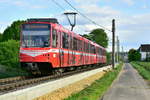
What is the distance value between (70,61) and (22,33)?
656cm

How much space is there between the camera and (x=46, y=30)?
24.6 m

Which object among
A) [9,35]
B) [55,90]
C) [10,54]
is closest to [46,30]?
[55,90]

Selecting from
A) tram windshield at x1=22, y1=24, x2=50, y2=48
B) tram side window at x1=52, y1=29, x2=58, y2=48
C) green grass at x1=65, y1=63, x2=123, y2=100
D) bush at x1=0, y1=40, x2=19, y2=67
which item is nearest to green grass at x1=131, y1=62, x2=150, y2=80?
tram side window at x1=52, y1=29, x2=58, y2=48

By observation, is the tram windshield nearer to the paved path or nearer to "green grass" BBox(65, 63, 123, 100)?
"green grass" BBox(65, 63, 123, 100)

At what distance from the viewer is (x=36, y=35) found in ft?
80.5

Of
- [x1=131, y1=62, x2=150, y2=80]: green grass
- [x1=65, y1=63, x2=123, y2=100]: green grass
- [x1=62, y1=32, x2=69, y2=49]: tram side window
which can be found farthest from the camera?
[x1=131, y1=62, x2=150, y2=80]: green grass

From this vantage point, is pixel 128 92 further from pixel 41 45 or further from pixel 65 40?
pixel 65 40

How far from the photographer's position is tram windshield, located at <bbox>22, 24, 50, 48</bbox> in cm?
2437

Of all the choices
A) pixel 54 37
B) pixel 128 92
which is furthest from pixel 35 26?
pixel 128 92

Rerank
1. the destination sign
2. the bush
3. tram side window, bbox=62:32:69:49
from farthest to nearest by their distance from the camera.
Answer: the bush < tram side window, bbox=62:32:69:49 < the destination sign

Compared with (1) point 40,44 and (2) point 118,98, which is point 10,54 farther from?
(2) point 118,98

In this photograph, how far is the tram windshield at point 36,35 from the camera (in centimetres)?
2437

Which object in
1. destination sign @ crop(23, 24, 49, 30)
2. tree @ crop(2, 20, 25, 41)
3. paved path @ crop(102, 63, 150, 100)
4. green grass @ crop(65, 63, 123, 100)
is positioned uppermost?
tree @ crop(2, 20, 25, 41)

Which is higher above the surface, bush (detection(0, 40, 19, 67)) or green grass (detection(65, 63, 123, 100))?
bush (detection(0, 40, 19, 67))
